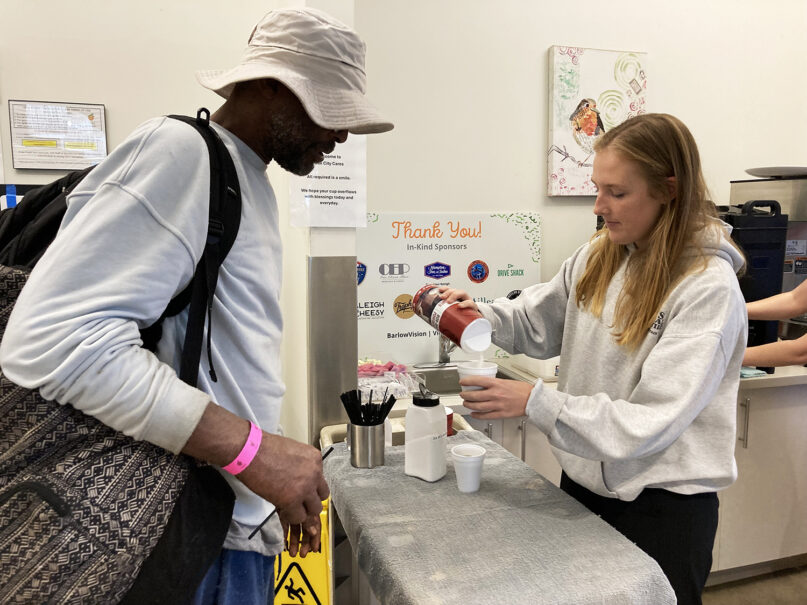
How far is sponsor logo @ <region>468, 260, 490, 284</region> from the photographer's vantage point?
2961 mm

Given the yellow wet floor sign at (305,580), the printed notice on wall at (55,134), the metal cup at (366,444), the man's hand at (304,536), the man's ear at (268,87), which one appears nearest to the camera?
the man's ear at (268,87)

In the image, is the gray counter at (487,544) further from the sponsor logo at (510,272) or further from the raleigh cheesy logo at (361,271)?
the sponsor logo at (510,272)

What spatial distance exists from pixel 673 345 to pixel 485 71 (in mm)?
1989

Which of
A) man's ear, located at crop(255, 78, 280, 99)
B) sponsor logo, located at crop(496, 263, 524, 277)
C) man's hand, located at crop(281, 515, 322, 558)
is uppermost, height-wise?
man's ear, located at crop(255, 78, 280, 99)

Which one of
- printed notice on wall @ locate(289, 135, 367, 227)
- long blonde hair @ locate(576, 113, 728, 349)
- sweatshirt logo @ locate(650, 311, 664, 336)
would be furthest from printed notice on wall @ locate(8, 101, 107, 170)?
sweatshirt logo @ locate(650, 311, 664, 336)

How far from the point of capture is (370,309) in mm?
2826

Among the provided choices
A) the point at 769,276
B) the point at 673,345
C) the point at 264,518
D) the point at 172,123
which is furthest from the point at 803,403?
the point at 172,123

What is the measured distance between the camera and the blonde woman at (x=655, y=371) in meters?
1.24

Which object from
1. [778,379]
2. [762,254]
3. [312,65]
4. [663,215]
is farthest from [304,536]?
[762,254]

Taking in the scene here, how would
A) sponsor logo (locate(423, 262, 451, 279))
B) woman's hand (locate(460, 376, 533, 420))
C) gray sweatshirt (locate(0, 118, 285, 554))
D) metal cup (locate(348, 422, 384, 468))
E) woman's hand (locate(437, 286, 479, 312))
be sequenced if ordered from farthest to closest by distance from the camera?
sponsor logo (locate(423, 262, 451, 279)), metal cup (locate(348, 422, 384, 468)), woman's hand (locate(437, 286, 479, 312)), woman's hand (locate(460, 376, 533, 420)), gray sweatshirt (locate(0, 118, 285, 554))

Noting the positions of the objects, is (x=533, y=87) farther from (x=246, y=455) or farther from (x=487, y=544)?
(x=246, y=455)

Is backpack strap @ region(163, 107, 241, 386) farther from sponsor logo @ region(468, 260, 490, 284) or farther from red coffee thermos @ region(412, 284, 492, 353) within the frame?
sponsor logo @ region(468, 260, 490, 284)

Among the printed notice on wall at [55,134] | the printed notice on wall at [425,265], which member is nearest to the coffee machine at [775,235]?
the printed notice on wall at [425,265]

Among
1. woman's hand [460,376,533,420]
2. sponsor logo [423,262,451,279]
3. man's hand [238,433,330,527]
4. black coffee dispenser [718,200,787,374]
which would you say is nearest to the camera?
man's hand [238,433,330,527]
